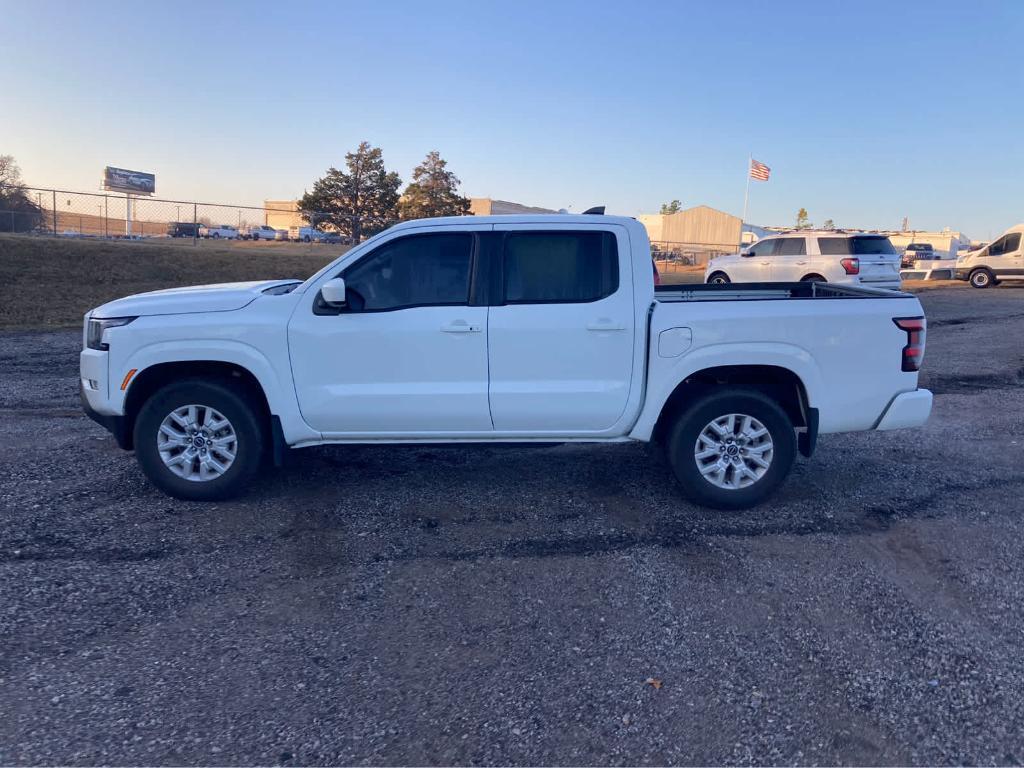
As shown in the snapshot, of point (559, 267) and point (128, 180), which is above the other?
point (128, 180)

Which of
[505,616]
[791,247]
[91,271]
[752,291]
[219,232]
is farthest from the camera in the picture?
[219,232]

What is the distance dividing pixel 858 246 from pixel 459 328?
58.1 feet

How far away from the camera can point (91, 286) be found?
58.7ft

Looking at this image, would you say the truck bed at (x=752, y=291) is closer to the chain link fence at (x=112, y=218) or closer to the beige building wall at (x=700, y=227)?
the chain link fence at (x=112, y=218)

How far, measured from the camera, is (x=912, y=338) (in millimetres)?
5473

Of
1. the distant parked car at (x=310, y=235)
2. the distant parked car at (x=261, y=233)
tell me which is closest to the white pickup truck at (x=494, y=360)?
the distant parked car at (x=310, y=235)

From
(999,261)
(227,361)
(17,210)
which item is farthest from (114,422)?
(999,261)

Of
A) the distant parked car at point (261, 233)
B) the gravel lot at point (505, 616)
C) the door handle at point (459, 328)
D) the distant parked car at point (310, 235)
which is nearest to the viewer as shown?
the gravel lot at point (505, 616)

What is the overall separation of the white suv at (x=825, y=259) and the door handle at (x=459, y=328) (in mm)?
15140

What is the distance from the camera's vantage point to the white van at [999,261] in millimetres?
29281

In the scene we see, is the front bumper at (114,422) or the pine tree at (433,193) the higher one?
the pine tree at (433,193)

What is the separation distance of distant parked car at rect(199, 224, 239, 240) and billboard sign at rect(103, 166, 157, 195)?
30.4 meters

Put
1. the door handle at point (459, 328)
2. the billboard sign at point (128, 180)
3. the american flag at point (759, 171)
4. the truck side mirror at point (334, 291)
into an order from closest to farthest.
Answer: the truck side mirror at point (334, 291)
the door handle at point (459, 328)
the american flag at point (759, 171)
the billboard sign at point (128, 180)

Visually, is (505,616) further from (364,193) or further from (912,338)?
(364,193)
